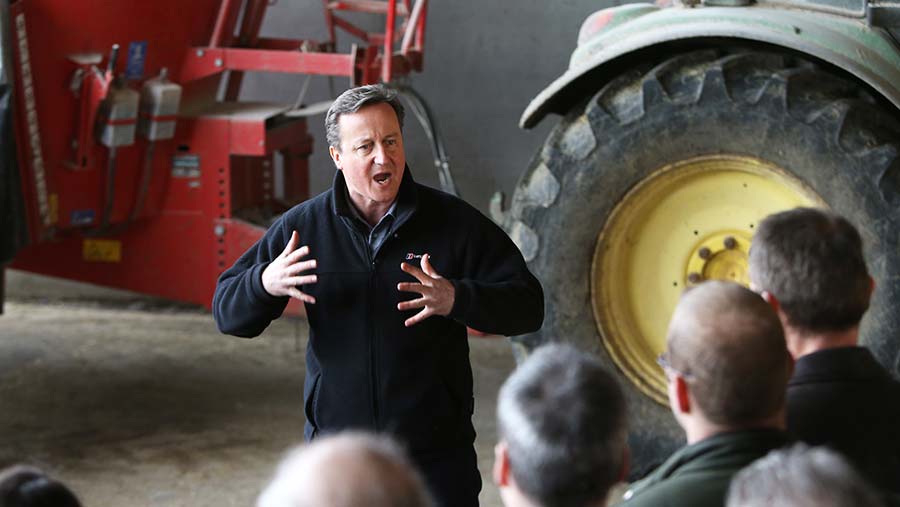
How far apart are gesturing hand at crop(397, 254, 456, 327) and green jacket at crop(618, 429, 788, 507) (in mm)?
829

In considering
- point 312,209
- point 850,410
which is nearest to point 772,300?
point 850,410

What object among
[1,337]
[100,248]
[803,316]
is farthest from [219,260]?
[803,316]

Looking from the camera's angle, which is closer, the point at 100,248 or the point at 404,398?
the point at 404,398

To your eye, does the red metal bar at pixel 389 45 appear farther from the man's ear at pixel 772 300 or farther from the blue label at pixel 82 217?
the man's ear at pixel 772 300

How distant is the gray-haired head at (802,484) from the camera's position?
63.1 inches

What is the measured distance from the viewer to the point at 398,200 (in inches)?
125

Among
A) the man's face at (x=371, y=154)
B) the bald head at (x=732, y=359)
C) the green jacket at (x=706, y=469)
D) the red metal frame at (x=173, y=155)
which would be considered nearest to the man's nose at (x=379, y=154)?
the man's face at (x=371, y=154)

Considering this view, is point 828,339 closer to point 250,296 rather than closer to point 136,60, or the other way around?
point 250,296

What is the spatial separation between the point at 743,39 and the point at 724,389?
251 cm

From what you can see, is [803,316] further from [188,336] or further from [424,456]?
[188,336]

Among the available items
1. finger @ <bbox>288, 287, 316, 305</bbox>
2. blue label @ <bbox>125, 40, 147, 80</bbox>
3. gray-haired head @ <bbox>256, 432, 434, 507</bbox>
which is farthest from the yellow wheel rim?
gray-haired head @ <bbox>256, 432, 434, 507</bbox>

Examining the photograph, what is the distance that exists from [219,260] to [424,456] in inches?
113

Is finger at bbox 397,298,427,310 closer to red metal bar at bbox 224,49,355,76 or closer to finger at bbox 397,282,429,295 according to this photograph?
finger at bbox 397,282,429,295

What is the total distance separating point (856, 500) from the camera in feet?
5.28
